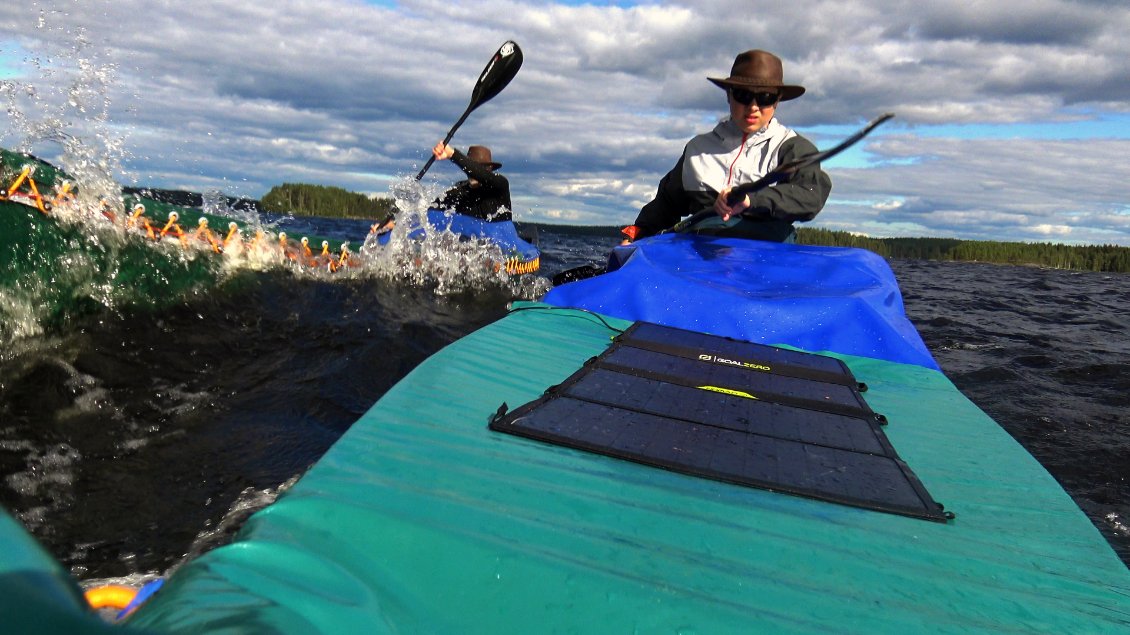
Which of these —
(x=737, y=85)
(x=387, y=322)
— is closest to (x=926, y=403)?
(x=737, y=85)

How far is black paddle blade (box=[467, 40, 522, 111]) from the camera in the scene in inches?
301

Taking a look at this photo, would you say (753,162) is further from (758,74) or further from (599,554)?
(599,554)

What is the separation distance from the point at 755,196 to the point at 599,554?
340cm

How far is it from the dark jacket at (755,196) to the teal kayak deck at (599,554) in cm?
244

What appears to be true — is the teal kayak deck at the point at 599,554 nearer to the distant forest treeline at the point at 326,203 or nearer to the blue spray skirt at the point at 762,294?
the blue spray skirt at the point at 762,294

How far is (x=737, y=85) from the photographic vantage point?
14.6 ft

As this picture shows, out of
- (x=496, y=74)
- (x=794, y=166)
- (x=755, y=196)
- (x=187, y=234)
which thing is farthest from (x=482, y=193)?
(x=794, y=166)

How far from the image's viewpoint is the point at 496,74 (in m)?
7.71

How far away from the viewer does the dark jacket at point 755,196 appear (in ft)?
14.7

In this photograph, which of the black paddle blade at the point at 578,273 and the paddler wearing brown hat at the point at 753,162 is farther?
the black paddle blade at the point at 578,273

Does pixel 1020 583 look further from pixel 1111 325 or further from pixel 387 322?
pixel 1111 325

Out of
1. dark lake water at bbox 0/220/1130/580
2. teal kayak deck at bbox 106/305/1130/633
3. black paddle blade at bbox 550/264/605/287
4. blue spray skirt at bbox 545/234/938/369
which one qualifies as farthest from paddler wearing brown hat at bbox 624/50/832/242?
teal kayak deck at bbox 106/305/1130/633

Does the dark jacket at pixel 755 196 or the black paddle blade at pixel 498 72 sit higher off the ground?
the black paddle blade at pixel 498 72

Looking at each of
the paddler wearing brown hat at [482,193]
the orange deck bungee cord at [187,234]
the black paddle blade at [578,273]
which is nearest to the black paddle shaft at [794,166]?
the black paddle blade at [578,273]
